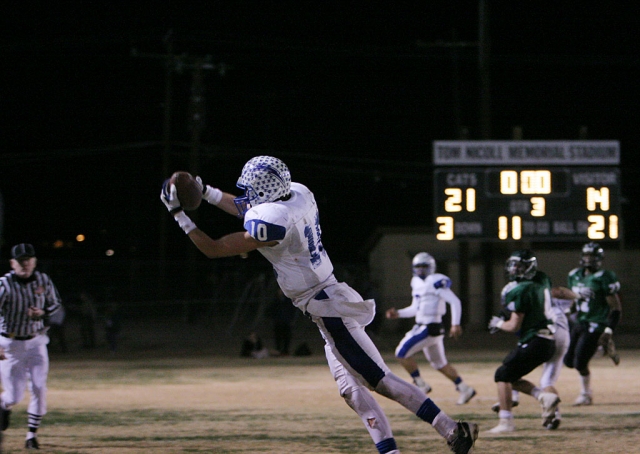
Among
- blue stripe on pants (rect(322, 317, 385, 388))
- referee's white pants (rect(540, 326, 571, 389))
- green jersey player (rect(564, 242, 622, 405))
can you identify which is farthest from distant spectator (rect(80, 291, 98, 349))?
blue stripe on pants (rect(322, 317, 385, 388))

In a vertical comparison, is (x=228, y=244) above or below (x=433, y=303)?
above

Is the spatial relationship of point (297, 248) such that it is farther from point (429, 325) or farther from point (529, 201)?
point (529, 201)

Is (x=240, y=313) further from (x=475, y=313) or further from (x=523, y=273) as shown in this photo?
(x=523, y=273)

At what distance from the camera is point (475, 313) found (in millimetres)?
32000

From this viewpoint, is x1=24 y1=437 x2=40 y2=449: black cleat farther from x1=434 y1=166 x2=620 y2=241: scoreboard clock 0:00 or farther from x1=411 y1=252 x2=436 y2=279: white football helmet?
x1=434 y1=166 x2=620 y2=241: scoreboard clock 0:00

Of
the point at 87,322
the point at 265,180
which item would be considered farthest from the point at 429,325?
the point at 87,322

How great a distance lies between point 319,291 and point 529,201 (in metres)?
13.4

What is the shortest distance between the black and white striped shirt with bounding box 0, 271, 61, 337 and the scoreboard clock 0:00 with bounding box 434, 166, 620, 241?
35.8 ft

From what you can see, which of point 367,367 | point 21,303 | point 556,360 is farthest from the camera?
point 556,360

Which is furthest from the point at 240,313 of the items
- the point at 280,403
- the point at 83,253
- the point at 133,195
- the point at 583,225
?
the point at 83,253

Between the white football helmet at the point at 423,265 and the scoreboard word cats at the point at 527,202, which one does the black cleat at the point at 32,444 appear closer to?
the white football helmet at the point at 423,265

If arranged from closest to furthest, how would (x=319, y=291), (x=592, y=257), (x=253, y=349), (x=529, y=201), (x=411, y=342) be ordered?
(x=319, y=291) < (x=592, y=257) < (x=411, y=342) < (x=529, y=201) < (x=253, y=349)

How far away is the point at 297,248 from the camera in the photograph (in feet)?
22.2

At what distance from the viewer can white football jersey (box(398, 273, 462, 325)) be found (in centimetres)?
1376
